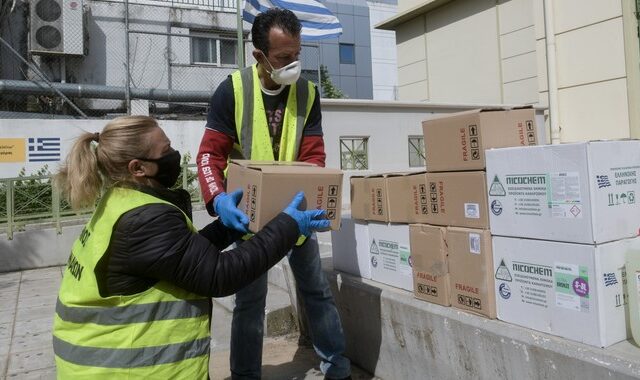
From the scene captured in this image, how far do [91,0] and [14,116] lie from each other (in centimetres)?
430

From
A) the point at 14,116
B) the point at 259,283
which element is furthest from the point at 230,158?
the point at 14,116

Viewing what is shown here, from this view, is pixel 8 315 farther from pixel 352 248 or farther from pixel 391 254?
pixel 391 254

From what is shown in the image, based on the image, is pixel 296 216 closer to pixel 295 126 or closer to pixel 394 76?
pixel 295 126

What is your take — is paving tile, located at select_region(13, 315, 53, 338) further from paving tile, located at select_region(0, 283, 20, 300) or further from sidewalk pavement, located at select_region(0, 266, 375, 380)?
paving tile, located at select_region(0, 283, 20, 300)

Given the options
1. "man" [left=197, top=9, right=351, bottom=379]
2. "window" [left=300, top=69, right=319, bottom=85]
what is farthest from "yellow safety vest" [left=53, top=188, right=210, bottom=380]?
"window" [left=300, top=69, right=319, bottom=85]

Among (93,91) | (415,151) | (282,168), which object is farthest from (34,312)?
(93,91)

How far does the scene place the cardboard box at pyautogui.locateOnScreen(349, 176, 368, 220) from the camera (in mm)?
3152

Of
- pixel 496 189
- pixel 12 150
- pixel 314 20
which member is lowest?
pixel 496 189

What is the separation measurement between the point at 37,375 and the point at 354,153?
23.5 ft

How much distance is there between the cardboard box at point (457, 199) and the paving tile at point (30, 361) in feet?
9.14

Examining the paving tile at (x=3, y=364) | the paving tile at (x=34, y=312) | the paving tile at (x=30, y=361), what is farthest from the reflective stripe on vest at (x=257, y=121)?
the paving tile at (x=34, y=312)

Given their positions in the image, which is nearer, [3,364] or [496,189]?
[496,189]

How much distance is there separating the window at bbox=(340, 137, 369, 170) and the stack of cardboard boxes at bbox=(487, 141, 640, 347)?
23.8ft

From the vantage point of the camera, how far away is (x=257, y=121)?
2.47 m
